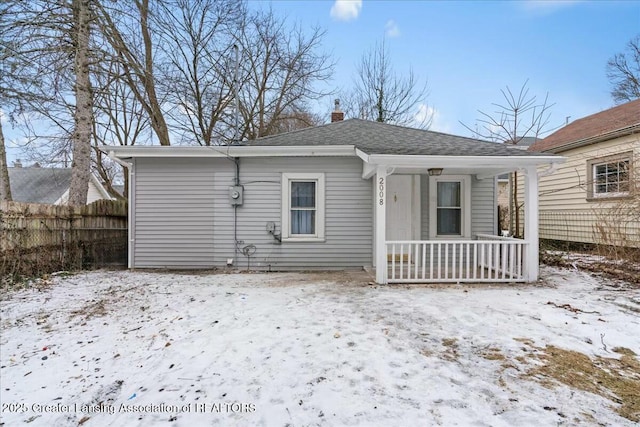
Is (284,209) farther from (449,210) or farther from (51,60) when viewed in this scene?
(51,60)

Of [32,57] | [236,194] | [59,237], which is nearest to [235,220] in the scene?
[236,194]

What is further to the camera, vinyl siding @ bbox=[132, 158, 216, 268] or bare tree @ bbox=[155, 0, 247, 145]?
bare tree @ bbox=[155, 0, 247, 145]

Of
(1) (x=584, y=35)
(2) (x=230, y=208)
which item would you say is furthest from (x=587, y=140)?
(2) (x=230, y=208)

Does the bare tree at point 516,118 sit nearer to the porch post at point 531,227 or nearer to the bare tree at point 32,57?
the porch post at point 531,227

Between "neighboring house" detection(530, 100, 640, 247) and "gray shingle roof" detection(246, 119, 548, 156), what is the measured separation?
314 centimetres

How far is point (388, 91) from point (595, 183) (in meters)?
10.3

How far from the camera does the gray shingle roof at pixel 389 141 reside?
6.14 meters

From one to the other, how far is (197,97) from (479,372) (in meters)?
15.0

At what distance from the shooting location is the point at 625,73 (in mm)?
19547

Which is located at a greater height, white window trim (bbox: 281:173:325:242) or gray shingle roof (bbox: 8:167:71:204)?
gray shingle roof (bbox: 8:167:71:204)

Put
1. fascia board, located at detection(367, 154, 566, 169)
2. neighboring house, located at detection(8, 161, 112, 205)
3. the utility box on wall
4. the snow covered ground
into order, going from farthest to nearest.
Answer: neighboring house, located at detection(8, 161, 112, 205) < the utility box on wall < fascia board, located at detection(367, 154, 566, 169) < the snow covered ground

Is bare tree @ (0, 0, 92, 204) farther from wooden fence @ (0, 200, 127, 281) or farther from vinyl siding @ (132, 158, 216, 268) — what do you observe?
vinyl siding @ (132, 158, 216, 268)

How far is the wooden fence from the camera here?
596cm

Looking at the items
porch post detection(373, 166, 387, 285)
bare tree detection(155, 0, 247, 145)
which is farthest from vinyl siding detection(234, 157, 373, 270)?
bare tree detection(155, 0, 247, 145)
